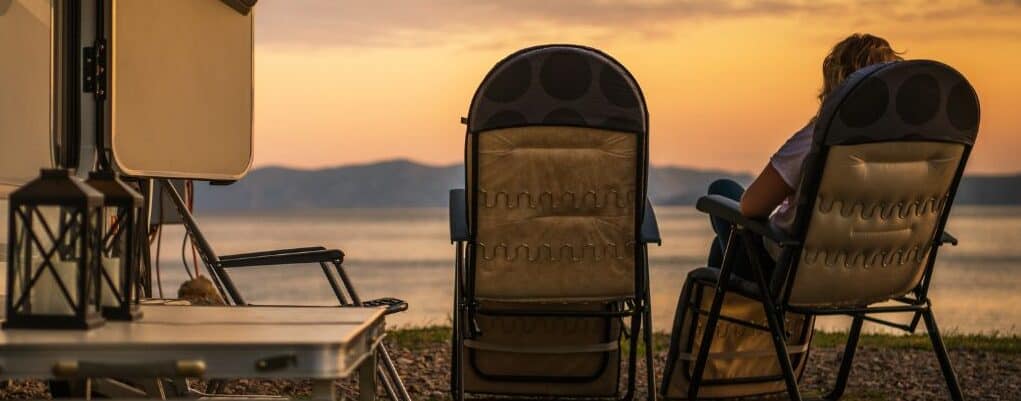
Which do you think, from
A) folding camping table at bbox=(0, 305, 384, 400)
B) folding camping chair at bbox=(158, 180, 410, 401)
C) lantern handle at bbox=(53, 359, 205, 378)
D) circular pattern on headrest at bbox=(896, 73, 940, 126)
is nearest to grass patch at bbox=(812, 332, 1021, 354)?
circular pattern on headrest at bbox=(896, 73, 940, 126)

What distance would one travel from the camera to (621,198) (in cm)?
421

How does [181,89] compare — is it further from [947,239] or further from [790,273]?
[947,239]

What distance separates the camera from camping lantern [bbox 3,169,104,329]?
8.02 feet

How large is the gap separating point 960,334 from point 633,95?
15.5ft

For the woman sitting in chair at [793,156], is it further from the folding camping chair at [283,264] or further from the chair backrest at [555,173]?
the folding camping chair at [283,264]

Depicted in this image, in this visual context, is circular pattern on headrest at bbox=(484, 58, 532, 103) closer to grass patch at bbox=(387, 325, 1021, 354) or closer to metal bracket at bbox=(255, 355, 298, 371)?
metal bracket at bbox=(255, 355, 298, 371)

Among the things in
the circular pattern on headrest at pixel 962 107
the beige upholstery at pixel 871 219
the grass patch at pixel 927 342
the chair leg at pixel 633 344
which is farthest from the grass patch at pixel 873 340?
the circular pattern on headrest at pixel 962 107

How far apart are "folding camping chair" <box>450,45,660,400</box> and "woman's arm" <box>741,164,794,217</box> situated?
1.03ft

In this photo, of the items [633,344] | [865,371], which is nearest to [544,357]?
[633,344]

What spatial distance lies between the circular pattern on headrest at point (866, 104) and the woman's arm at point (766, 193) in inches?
14.6

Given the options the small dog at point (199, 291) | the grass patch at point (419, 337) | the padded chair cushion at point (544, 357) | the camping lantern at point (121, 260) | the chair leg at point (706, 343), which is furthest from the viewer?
the grass patch at point (419, 337)

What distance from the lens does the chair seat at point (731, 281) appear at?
14.3 ft

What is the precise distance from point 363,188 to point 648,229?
2092 inches

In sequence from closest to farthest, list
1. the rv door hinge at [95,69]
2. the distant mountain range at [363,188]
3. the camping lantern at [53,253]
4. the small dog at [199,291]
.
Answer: the camping lantern at [53,253], the rv door hinge at [95,69], the small dog at [199,291], the distant mountain range at [363,188]
